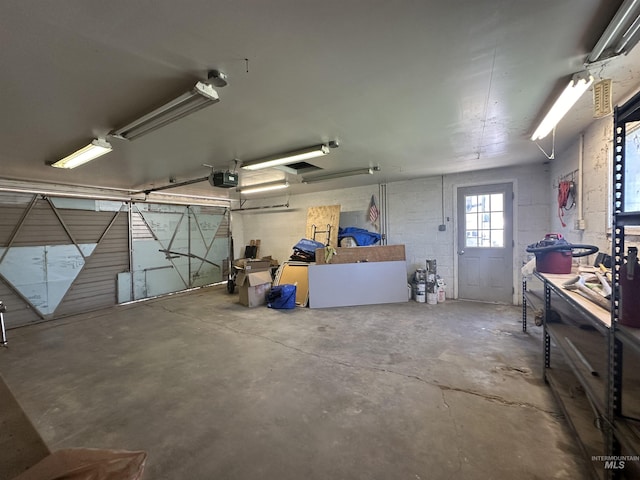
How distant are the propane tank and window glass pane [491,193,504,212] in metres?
4.22

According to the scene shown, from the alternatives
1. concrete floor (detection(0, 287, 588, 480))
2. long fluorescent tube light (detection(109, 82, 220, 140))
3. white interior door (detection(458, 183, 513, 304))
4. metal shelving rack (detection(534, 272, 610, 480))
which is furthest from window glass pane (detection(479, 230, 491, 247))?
long fluorescent tube light (detection(109, 82, 220, 140))

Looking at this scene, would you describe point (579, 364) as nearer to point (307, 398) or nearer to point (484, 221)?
point (307, 398)

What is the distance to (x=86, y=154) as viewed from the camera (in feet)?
10.2

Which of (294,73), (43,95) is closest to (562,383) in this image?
(294,73)

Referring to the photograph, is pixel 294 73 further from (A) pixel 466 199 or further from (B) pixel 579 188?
(A) pixel 466 199

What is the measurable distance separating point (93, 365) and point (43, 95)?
112 inches

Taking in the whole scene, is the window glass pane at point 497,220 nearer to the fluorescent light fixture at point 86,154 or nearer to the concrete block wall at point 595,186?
the concrete block wall at point 595,186

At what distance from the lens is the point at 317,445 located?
180 cm

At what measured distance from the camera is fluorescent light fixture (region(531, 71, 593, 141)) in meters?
Result: 1.79

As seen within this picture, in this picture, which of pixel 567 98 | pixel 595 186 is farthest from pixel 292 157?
pixel 595 186

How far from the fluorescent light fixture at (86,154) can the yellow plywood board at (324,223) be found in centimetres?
435

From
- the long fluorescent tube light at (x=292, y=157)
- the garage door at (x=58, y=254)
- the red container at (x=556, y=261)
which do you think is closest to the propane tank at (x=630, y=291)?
the red container at (x=556, y=261)

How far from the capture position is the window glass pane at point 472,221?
506cm

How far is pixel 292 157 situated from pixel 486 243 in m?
4.01
